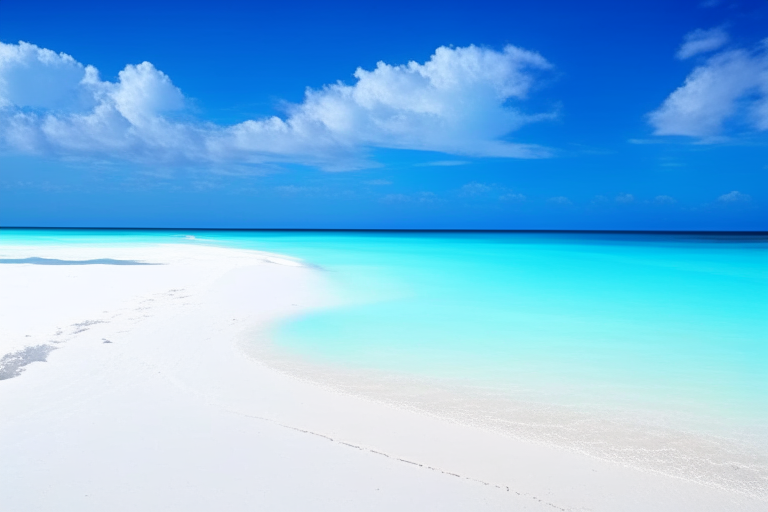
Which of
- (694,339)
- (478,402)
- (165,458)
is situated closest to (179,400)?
(165,458)

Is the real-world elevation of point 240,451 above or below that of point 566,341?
above

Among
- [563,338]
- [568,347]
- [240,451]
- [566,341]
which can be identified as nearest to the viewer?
[240,451]

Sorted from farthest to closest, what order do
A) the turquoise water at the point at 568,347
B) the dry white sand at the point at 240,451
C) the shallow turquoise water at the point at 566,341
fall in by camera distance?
1. the shallow turquoise water at the point at 566,341
2. the turquoise water at the point at 568,347
3. the dry white sand at the point at 240,451

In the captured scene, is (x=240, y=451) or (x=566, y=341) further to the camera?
(x=566, y=341)

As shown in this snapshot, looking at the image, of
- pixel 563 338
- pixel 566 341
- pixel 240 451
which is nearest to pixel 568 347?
pixel 566 341

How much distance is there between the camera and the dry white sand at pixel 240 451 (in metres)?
2.44

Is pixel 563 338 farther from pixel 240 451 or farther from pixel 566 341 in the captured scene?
pixel 240 451

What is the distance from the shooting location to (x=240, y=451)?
2.86 meters

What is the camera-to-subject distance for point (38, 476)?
8.27ft

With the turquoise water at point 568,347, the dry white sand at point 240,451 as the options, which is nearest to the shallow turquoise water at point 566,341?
the turquoise water at point 568,347

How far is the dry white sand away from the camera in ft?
7.99

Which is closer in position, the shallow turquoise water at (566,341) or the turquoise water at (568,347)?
the turquoise water at (568,347)

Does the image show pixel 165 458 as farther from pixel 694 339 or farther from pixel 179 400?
pixel 694 339

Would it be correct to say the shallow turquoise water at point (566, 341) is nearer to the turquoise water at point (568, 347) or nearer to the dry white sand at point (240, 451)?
the turquoise water at point (568, 347)
